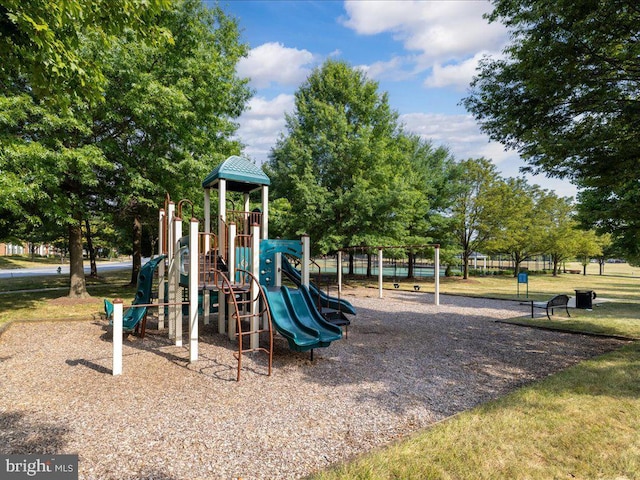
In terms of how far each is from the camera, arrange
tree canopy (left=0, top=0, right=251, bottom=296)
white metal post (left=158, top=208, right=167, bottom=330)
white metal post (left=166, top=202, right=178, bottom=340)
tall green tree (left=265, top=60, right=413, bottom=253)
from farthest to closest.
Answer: tall green tree (left=265, top=60, right=413, bottom=253) < tree canopy (left=0, top=0, right=251, bottom=296) < white metal post (left=158, top=208, right=167, bottom=330) < white metal post (left=166, top=202, right=178, bottom=340)

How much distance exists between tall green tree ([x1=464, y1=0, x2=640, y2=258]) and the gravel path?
3852mm

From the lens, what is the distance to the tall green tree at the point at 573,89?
5723 millimetres

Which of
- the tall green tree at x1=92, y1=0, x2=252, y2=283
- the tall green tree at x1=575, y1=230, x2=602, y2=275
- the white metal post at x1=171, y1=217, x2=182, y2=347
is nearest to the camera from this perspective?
the white metal post at x1=171, y1=217, x2=182, y2=347

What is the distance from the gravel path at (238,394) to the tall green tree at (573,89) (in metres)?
3.85

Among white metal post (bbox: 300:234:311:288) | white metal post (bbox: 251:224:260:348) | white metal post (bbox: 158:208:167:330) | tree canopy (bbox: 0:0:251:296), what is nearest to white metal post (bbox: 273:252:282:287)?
white metal post (bbox: 300:234:311:288)

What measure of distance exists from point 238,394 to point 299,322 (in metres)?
1.92

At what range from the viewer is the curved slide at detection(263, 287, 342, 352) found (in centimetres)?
616

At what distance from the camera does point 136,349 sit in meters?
7.35

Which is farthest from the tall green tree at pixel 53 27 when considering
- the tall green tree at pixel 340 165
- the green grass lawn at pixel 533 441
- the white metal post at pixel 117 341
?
the tall green tree at pixel 340 165

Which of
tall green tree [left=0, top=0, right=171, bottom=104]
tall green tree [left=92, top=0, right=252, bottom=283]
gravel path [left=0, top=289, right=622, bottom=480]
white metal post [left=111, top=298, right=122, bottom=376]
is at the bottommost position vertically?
gravel path [left=0, top=289, right=622, bottom=480]

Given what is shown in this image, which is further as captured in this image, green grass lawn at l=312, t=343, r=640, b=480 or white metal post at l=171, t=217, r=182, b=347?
white metal post at l=171, t=217, r=182, b=347

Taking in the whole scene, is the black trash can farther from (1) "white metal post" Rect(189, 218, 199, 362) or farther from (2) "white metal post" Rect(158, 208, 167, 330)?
(2) "white metal post" Rect(158, 208, 167, 330)

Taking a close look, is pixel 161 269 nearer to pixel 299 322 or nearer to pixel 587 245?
pixel 299 322

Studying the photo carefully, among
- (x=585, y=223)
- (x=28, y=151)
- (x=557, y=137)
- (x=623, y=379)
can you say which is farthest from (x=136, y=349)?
(x=585, y=223)
